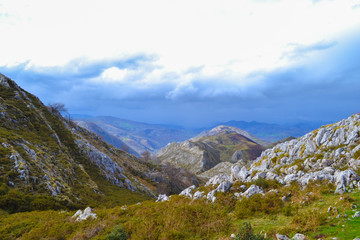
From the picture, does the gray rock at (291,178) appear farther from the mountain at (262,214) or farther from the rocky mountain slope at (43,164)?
the rocky mountain slope at (43,164)

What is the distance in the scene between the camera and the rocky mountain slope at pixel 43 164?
28.9 m

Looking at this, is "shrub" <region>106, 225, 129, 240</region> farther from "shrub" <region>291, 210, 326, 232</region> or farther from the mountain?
"shrub" <region>291, 210, 326, 232</region>

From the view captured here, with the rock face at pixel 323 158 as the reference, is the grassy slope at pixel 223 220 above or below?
below

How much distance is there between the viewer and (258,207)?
17.1 metres

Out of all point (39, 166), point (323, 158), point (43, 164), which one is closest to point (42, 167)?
point (39, 166)

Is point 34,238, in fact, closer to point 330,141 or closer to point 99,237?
point 99,237

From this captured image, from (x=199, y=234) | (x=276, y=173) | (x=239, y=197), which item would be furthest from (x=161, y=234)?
(x=276, y=173)

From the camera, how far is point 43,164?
35.8 meters

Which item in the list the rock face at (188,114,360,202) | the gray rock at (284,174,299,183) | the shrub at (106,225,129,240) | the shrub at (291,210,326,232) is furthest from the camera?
the gray rock at (284,174,299,183)

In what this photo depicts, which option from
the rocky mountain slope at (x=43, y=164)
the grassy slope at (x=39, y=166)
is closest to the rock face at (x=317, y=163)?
the grassy slope at (x=39, y=166)

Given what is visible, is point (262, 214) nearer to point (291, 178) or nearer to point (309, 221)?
point (309, 221)

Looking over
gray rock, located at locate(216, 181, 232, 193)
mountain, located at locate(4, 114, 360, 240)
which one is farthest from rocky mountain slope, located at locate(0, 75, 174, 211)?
gray rock, located at locate(216, 181, 232, 193)

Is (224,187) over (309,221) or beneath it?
beneath

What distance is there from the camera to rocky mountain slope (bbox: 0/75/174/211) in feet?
94.9
